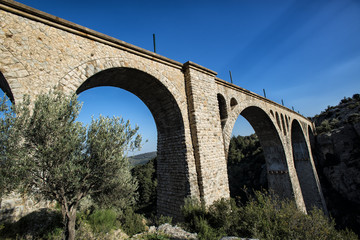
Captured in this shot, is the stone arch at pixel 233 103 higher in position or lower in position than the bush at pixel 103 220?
higher

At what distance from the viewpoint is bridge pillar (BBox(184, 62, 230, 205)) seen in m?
6.38

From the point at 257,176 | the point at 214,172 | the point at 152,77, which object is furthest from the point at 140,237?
the point at 257,176

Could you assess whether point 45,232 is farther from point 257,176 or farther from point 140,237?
point 257,176

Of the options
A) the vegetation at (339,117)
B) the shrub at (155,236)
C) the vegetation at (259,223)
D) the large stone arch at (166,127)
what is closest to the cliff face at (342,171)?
the vegetation at (339,117)

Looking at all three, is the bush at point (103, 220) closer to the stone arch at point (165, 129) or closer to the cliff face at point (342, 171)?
the stone arch at point (165, 129)

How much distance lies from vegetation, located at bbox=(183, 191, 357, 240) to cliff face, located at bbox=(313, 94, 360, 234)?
1571 centimetres

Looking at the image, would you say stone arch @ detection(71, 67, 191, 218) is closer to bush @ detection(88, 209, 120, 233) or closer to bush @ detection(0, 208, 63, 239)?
bush @ detection(88, 209, 120, 233)

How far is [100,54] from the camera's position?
5137 mm

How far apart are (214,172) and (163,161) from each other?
7.07 ft

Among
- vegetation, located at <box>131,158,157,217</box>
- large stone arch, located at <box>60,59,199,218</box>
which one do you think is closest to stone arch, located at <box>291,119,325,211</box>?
large stone arch, located at <box>60,59,199,218</box>

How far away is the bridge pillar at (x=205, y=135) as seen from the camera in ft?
20.9

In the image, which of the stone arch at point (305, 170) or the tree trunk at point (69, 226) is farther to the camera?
the stone arch at point (305, 170)

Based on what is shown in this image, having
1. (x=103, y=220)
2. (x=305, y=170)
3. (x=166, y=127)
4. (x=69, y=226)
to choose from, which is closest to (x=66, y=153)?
(x=69, y=226)

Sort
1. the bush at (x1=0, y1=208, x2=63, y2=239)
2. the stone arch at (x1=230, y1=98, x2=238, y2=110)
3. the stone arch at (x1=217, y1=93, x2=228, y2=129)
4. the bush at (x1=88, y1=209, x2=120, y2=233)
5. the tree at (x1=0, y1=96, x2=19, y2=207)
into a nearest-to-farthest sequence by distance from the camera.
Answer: the tree at (x1=0, y1=96, x2=19, y2=207), the bush at (x1=0, y1=208, x2=63, y2=239), the bush at (x1=88, y1=209, x2=120, y2=233), the stone arch at (x1=217, y1=93, x2=228, y2=129), the stone arch at (x1=230, y1=98, x2=238, y2=110)
